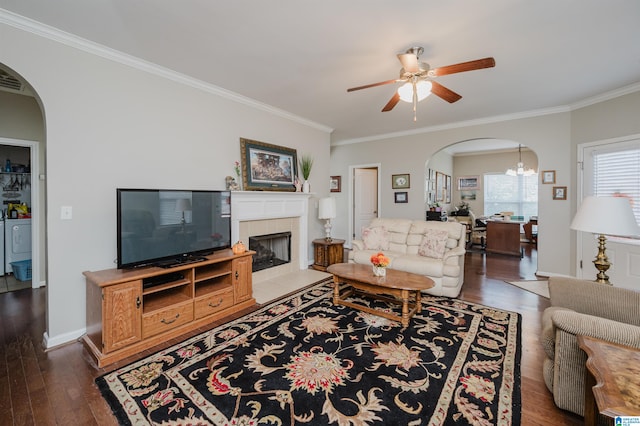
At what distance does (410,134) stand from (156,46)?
15.6 feet

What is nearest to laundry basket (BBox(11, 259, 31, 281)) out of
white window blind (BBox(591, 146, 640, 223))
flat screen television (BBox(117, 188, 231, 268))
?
flat screen television (BBox(117, 188, 231, 268))

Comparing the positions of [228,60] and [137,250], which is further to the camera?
[228,60]

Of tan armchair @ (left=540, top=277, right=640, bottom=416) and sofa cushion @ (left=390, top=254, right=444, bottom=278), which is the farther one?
sofa cushion @ (left=390, top=254, right=444, bottom=278)

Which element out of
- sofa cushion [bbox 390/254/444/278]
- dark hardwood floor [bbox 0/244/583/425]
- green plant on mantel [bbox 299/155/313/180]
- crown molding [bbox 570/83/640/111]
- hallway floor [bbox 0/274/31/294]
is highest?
crown molding [bbox 570/83/640/111]

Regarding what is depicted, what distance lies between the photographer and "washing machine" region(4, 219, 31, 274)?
14.4 feet

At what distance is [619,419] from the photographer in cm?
93

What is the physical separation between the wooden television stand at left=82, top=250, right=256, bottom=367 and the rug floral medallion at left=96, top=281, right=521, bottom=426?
23 centimetres

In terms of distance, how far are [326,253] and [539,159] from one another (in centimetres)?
398

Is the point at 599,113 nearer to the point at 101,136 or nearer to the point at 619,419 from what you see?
the point at 619,419

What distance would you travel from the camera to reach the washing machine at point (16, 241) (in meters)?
4.38

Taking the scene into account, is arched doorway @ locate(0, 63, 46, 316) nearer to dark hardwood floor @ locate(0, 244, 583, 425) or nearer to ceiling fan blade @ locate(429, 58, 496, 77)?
dark hardwood floor @ locate(0, 244, 583, 425)

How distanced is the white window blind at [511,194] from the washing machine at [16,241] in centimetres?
1124

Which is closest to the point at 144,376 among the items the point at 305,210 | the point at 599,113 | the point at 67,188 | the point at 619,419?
the point at 67,188

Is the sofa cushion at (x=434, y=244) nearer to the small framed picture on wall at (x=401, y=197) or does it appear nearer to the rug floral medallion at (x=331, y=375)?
the rug floral medallion at (x=331, y=375)
